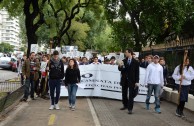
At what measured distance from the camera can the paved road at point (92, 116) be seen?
10.7 metres

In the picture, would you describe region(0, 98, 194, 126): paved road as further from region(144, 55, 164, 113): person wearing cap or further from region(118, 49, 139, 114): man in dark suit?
region(144, 55, 164, 113): person wearing cap

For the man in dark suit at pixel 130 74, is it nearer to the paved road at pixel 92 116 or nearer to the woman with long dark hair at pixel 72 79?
the paved road at pixel 92 116

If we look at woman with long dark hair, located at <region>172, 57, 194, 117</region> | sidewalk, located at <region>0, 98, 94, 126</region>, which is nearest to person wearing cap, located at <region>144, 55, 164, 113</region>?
woman with long dark hair, located at <region>172, 57, 194, 117</region>

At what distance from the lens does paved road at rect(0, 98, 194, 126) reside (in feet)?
35.2

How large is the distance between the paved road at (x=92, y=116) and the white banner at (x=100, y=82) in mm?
1455

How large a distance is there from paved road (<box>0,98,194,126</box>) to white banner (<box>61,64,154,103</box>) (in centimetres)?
145

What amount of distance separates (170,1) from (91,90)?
14.8 m

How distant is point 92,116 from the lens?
466 inches

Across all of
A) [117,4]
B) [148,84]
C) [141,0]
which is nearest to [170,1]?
[141,0]

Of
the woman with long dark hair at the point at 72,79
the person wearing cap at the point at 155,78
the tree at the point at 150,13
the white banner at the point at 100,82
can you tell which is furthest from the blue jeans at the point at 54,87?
the tree at the point at 150,13

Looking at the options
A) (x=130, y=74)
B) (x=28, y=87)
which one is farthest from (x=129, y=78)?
(x=28, y=87)

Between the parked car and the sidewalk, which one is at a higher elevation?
the parked car

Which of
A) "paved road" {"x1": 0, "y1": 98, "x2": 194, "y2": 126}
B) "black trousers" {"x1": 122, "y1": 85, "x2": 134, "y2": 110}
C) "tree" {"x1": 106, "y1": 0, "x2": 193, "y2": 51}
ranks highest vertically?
"tree" {"x1": 106, "y1": 0, "x2": 193, "y2": 51}

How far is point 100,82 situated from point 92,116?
484cm
